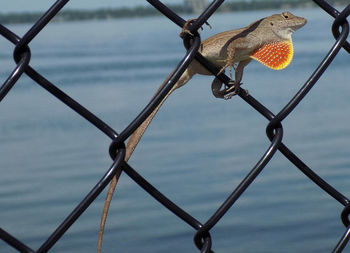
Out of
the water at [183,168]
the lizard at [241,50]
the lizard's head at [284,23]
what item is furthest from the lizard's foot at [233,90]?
the water at [183,168]

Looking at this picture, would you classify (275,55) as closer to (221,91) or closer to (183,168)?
(221,91)

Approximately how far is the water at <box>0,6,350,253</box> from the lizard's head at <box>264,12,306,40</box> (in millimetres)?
4910

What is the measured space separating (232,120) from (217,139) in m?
2.65

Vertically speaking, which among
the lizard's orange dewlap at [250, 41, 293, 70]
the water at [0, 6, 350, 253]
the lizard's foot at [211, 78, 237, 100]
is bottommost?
the water at [0, 6, 350, 253]

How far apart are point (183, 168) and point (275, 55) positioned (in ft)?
35.3

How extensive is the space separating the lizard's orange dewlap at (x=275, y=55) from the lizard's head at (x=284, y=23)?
0.07m

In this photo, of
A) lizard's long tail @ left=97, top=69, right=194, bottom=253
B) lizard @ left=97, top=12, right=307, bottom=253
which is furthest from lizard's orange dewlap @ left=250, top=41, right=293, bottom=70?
lizard's long tail @ left=97, top=69, right=194, bottom=253

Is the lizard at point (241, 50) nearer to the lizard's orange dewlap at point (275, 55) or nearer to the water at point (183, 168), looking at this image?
the lizard's orange dewlap at point (275, 55)

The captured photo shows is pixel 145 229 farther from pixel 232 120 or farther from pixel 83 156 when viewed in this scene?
pixel 232 120

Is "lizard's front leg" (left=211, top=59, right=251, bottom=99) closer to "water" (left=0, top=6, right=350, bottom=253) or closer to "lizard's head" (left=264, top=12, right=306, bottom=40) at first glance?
"lizard's head" (left=264, top=12, right=306, bottom=40)

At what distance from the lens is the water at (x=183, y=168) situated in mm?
9398

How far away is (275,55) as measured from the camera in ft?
7.25

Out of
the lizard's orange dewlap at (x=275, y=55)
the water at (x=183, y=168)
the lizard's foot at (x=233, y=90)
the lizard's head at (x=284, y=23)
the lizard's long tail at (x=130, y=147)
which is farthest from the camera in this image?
the water at (x=183, y=168)

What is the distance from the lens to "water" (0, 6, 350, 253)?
940 centimetres
